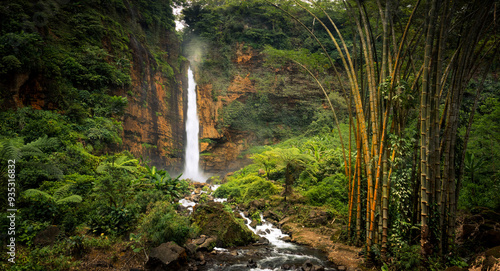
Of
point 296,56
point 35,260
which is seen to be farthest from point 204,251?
point 296,56

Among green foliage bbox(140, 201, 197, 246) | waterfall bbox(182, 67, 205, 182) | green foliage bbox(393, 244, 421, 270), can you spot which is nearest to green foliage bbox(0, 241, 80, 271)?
green foliage bbox(140, 201, 197, 246)

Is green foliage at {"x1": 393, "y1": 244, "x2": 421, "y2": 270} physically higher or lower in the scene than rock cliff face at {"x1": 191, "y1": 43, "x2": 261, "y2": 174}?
lower

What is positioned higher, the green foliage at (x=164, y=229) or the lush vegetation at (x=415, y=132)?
the lush vegetation at (x=415, y=132)

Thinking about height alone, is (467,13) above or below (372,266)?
above

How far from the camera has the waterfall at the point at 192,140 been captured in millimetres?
23045

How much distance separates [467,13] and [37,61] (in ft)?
43.3

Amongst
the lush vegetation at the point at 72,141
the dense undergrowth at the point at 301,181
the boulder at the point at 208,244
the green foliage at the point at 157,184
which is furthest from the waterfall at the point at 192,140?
the boulder at the point at 208,244

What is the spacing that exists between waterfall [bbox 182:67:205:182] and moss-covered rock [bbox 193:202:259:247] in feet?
49.5

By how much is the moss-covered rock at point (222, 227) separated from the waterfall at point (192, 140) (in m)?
15.1

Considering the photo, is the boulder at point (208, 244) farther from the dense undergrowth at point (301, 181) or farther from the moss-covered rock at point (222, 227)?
the dense undergrowth at point (301, 181)

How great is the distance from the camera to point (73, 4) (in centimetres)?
1312

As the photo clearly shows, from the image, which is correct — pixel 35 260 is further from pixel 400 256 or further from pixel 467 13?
pixel 467 13

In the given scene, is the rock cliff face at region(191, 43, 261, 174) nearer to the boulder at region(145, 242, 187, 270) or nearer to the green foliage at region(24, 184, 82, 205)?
the boulder at region(145, 242, 187, 270)

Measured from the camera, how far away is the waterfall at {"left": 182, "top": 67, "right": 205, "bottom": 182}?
23.0m
